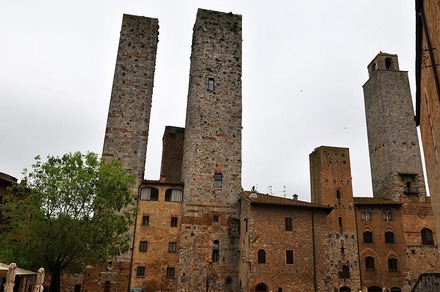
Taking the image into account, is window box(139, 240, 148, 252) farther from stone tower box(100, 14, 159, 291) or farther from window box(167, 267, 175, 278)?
window box(167, 267, 175, 278)

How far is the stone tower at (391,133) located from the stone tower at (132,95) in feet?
78.4

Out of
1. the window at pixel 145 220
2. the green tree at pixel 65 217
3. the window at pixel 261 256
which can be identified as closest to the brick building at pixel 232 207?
the window at pixel 261 256

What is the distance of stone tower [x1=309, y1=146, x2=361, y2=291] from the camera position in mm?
32438

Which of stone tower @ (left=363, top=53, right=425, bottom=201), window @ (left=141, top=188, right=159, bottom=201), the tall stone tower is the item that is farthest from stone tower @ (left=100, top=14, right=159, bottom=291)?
stone tower @ (left=363, top=53, right=425, bottom=201)

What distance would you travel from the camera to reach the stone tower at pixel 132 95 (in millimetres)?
31984

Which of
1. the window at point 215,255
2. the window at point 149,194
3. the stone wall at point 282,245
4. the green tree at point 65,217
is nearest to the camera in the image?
the green tree at point 65,217

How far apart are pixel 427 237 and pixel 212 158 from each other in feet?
66.8

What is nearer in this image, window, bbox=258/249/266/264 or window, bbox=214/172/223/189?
window, bbox=258/249/266/264

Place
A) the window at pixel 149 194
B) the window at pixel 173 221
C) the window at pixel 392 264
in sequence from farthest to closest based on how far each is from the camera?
the window at pixel 392 264, the window at pixel 149 194, the window at pixel 173 221

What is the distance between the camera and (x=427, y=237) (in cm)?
3388

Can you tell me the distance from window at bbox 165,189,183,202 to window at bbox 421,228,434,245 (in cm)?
2170

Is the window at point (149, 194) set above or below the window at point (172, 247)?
above

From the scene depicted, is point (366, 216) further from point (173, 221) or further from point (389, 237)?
point (173, 221)

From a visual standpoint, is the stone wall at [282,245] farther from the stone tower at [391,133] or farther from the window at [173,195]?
the stone tower at [391,133]
